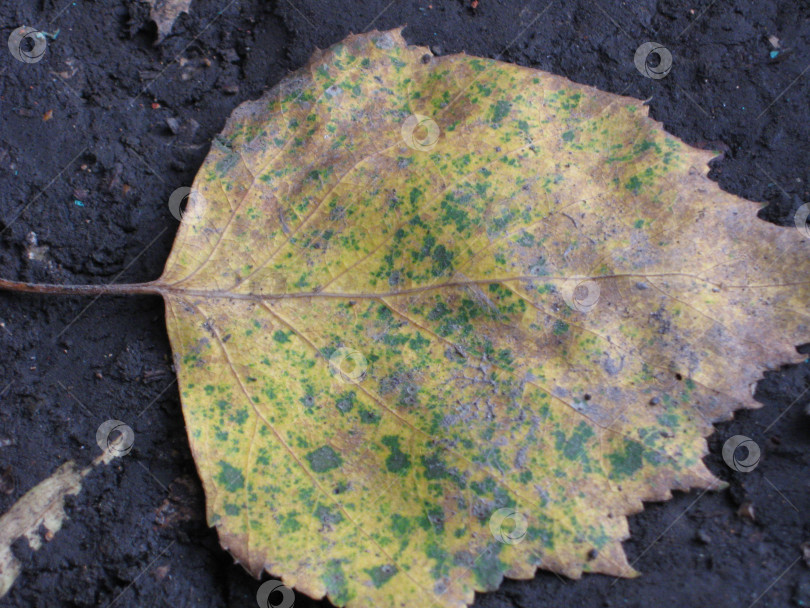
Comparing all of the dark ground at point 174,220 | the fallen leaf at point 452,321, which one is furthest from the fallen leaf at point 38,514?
the fallen leaf at point 452,321

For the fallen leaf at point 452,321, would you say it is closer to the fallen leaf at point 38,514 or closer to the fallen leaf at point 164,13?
the fallen leaf at point 38,514

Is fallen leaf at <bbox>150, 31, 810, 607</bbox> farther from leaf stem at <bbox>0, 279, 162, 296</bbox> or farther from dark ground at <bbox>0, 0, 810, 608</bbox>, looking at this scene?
dark ground at <bbox>0, 0, 810, 608</bbox>

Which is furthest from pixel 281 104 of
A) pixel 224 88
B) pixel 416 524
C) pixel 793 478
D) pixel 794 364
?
pixel 793 478

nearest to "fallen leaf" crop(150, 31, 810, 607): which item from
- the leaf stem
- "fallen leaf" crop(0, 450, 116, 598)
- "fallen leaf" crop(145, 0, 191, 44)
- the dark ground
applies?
the leaf stem

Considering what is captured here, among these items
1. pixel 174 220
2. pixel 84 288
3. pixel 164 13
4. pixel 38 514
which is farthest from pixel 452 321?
pixel 164 13

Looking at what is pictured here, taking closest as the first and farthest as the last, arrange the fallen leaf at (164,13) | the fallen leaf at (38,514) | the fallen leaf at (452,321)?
the fallen leaf at (452,321), the fallen leaf at (38,514), the fallen leaf at (164,13)

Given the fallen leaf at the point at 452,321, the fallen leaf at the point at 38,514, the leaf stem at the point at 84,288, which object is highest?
the fallen leaf at the point at 452,321
